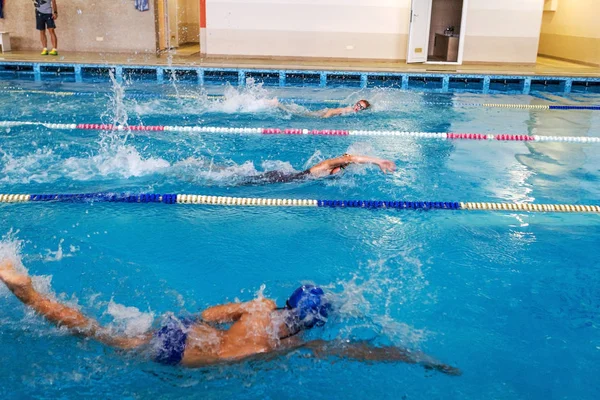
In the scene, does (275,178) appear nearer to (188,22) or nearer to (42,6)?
(42,6)

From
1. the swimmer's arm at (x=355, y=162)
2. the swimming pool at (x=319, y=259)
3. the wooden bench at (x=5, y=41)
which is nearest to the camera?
the swimming pool at (x=319, y=259)

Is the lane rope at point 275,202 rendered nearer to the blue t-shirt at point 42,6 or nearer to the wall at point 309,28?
the blue t-shirt at point 42,6

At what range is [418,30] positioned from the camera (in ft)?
40.1

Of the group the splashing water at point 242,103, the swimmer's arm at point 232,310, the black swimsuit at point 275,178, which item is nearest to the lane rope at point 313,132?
the splashing water at point 242,103

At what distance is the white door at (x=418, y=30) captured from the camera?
12.1 meters

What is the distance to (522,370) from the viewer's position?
2.73 m

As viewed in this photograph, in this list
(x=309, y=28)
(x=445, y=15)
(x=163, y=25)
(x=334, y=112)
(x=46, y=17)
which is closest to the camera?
(x=334, y=112)

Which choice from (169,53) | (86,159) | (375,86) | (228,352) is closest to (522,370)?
(228,352)

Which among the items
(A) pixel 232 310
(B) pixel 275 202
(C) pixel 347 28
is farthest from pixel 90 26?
(A) pixel 232 310

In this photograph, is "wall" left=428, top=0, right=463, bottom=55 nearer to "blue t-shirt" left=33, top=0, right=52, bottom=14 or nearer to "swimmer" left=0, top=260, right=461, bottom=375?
"blue t-shirt" left=33, top=0, right=52, bottom=14

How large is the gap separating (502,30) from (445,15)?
2.14 m

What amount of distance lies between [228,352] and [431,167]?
375cm

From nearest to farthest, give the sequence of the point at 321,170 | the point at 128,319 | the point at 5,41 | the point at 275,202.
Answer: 1. the point at 128,319
2. the point at 275,202
3. the point at 321,170
4. the point at 5,41

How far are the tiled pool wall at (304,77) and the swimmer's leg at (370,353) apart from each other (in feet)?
27.6
